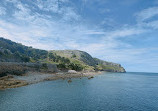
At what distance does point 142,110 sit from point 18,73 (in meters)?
85.6

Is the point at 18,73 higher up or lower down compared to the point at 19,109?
higher up

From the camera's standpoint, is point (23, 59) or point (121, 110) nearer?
point (121, 110)

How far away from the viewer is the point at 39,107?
3394cm

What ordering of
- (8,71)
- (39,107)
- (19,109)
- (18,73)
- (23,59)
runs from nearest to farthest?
(19,109) → (39,107) → (8,71) → (18,73) → (23,59)

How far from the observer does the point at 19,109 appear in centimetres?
3189

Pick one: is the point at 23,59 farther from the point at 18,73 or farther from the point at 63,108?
the point at 63,108

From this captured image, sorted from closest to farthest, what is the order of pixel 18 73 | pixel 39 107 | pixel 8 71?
1. pixel 39 107
2. pixel 8 71
3. pixel 18 73

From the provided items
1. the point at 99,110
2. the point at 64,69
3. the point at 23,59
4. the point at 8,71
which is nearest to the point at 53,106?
the point at 99,110

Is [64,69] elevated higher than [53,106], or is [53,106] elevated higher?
[64,69]

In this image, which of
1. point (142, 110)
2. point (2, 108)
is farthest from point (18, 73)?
point (142, 110)

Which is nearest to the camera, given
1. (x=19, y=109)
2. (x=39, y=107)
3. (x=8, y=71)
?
(x=19, y=109)

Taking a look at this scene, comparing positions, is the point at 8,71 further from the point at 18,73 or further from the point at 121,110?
the point at 121,110

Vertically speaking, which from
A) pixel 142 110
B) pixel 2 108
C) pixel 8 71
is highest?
pixel 8 71

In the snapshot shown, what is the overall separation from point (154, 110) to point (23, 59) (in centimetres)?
16276
